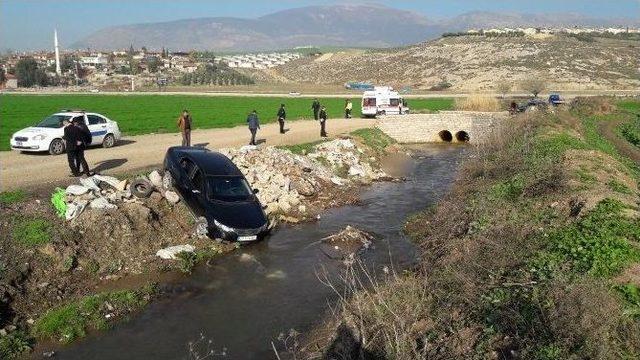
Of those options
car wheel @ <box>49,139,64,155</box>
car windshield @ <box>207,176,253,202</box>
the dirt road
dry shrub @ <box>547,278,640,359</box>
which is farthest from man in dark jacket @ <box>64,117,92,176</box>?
dry shrub @ <box>547,278,640,359</box>

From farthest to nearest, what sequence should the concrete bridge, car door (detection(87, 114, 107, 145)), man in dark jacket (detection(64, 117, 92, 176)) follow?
1. the concrete bridge
2. car door (detection(87, 114, 107, 145))
3. man in dark jacket (detection(64, 117, 92, 176))

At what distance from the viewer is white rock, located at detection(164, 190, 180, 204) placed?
17422 millimetres

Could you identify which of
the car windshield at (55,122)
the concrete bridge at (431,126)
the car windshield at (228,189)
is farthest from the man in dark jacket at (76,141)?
the concrete bridge at (431,126)

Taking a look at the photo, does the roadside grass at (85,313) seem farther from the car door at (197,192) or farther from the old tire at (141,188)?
the old tire at (141,188)

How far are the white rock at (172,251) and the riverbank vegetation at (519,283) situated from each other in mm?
5226

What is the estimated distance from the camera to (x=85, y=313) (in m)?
11.9

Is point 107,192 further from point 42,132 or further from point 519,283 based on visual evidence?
point 519,283

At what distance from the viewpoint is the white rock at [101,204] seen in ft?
51.0

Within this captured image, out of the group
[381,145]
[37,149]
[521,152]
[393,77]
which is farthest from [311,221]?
[393,77]

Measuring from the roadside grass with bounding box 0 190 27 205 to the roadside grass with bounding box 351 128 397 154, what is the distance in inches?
789

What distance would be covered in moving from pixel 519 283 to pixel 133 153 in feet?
61.5

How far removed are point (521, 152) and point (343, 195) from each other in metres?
7.37

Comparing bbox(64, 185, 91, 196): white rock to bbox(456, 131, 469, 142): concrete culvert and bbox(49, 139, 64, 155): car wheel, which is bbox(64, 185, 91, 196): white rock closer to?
bbox(49, 139, 64, 155): car wheel

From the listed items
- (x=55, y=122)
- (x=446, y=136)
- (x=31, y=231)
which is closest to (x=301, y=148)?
(x=55, y=122)
